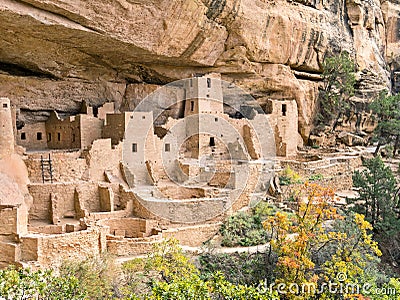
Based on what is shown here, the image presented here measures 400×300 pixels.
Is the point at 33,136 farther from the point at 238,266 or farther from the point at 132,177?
the point at 238,266

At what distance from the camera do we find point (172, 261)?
33.4 feet

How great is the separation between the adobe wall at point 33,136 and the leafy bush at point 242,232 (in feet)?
26.6

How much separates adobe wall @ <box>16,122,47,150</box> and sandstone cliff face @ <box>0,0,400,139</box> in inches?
31.5

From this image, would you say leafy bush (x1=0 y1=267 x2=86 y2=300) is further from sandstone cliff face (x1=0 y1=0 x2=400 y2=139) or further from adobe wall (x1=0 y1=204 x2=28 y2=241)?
sandstone cliff face (x1=0 y1=0 x2=400 y2=139)

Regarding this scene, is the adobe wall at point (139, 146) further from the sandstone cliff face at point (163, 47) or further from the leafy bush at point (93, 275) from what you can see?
the leafy bush at point (93, 275)

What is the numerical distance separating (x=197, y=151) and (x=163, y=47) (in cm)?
452

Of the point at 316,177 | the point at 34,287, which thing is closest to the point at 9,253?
the point at 34,287

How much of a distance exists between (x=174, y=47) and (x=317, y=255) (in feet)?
29.0

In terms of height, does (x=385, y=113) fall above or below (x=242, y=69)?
below

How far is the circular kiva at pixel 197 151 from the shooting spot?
1411 cm

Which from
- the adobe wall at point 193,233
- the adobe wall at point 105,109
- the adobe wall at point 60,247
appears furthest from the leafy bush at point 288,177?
the adobe wall at point 60,247

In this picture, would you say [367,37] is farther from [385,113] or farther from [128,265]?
[128,265]

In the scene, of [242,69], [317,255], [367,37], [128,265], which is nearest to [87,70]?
[242,69]

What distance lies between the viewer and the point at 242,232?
13766 millimetres
